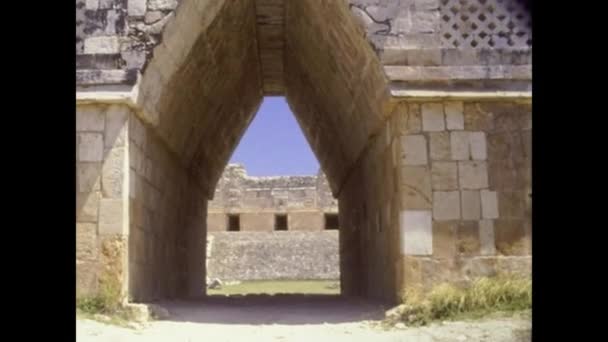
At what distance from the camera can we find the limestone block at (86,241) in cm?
703

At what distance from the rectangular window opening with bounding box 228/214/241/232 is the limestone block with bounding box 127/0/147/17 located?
23.4 meters

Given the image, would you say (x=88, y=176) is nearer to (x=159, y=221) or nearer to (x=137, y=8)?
(x=137, y=8)

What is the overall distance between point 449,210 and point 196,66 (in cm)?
370

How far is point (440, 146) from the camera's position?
7484 millimetres

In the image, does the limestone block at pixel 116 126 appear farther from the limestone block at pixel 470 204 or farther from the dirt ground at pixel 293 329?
the limestone block at pixel 470 204

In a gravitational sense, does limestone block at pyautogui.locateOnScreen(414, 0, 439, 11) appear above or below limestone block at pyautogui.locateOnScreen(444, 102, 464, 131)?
above

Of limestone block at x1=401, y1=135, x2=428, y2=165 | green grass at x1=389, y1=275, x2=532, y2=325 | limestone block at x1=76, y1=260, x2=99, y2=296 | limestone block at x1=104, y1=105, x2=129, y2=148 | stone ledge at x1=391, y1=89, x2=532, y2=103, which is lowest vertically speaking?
green grass at x1=389, y1=275, x2=532, y2=325

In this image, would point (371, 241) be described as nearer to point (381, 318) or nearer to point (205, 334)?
point (381, 318)

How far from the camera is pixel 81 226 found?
23.3ft

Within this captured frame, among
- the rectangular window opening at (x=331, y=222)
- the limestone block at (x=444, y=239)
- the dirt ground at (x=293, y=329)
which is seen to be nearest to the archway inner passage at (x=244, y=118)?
the limestone block at (x=444, y=239)

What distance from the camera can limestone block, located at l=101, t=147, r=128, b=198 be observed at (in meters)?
7.18

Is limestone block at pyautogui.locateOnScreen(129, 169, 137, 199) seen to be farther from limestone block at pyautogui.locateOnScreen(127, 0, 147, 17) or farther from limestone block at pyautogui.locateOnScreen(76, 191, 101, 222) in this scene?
limestone block at pyautogui.locateOnScreen(127, 0, 147, 17)

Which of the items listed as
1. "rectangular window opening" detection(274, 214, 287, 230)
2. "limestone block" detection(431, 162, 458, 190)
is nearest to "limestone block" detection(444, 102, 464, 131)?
"limestone block" detection(431, 162, 458, 190)
